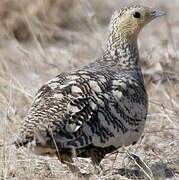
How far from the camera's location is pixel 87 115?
512cm

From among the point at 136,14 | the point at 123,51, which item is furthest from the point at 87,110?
the point at 136,14

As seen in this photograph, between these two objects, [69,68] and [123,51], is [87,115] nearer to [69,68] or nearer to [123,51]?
[123,51]

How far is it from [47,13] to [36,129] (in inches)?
235

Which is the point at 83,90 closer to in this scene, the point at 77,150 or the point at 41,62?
the point at 77,150

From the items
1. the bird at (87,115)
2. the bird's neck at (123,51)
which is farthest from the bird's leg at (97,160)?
the bird's neck at (123,51)

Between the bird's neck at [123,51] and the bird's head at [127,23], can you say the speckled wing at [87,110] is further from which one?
the bird's head at [127,23]

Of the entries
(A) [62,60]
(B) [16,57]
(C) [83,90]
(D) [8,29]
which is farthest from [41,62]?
(C) [83,90]

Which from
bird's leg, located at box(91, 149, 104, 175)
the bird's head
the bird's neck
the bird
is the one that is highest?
the bird's head

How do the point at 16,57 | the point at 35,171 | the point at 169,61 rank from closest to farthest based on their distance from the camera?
the point at 35,171, the point at 169,61, the point at 16,57

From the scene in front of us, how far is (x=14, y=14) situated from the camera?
1073cm

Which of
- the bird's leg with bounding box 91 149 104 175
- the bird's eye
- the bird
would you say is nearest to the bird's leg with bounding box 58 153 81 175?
the bird

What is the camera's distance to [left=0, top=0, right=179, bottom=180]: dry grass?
18.7 ft

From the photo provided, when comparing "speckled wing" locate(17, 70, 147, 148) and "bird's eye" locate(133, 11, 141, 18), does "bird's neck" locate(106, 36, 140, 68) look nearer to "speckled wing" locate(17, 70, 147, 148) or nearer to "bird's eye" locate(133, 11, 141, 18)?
"bird's eye" locate(133, 11, 141, 18)

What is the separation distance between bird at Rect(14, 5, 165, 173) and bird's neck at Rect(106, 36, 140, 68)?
155mm
